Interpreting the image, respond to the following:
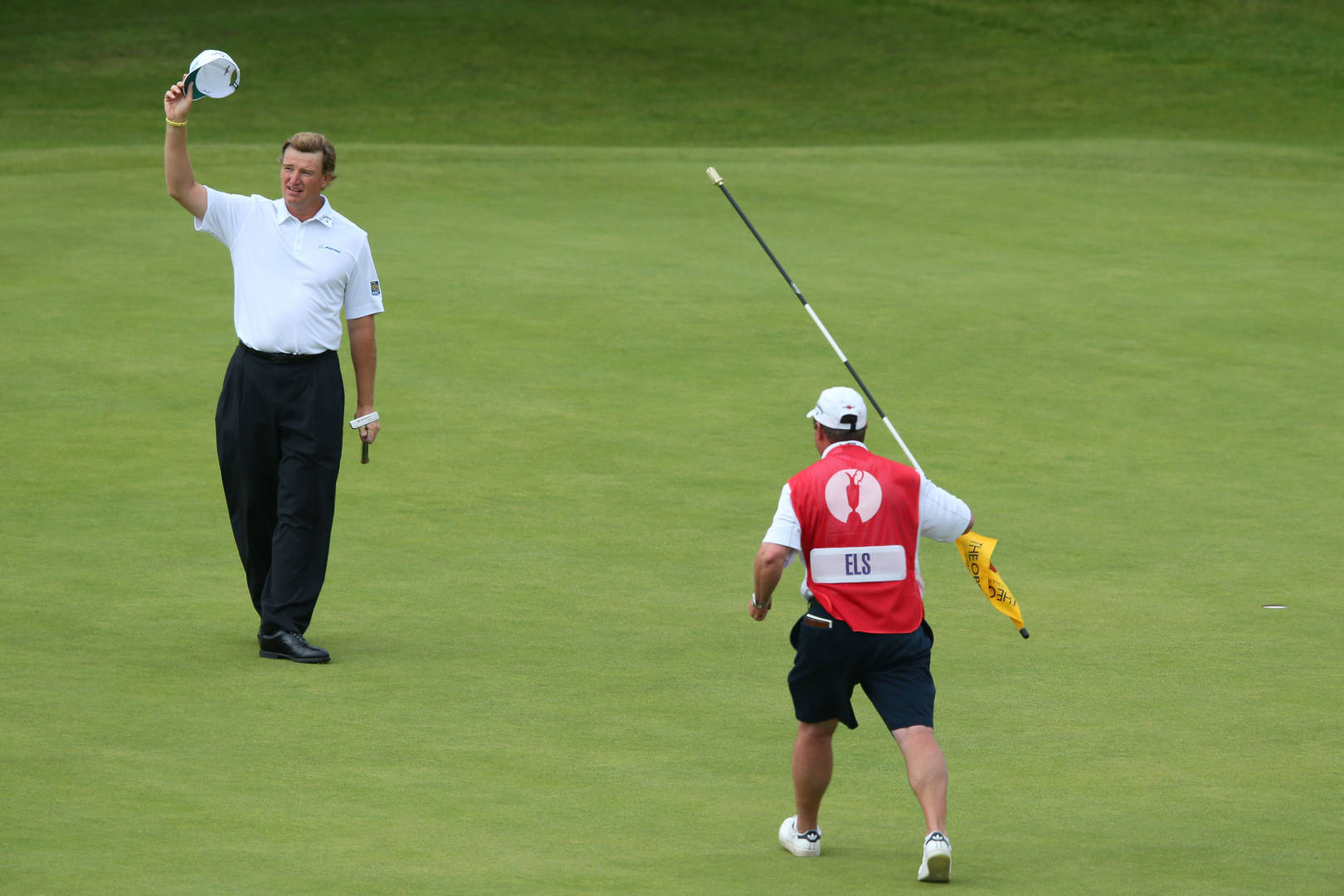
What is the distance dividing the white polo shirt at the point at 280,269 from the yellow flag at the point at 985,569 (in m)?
3.06

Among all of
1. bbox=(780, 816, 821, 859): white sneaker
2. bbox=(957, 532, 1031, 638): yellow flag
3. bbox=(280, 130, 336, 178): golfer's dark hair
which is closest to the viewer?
bbox=(780, 816, 821, 859): white sneaker

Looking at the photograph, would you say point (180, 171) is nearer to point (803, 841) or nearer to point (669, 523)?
point (669, 523)

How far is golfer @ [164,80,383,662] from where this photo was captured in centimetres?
816

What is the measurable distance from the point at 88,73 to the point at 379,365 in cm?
2131

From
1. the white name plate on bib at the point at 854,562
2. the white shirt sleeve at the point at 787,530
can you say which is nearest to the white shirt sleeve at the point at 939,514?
the white name plate on bib at the point at 854,562

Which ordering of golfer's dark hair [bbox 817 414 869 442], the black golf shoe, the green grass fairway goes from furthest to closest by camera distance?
the black golf shoe < the green grass fairway < golfer's dark hair [bbox 817 414 869 442]

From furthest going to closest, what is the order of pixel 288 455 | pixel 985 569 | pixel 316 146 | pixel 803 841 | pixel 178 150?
pixel 288 455
pixel 316 146
pixel 178 150
pixel 985 569
pixel 803 841

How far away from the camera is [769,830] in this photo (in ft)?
21.2

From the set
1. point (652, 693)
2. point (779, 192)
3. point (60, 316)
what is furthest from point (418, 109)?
point (652, 693)

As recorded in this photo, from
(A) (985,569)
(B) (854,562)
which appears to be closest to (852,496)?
(B) (854,562)

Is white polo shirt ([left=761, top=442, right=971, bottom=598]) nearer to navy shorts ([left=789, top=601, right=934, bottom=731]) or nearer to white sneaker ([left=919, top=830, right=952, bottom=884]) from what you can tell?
navy shorts ([left=789, top=601, right=934, bottom=731])

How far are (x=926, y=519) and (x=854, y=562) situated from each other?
0.29 m

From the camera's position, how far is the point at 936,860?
5.77 metres

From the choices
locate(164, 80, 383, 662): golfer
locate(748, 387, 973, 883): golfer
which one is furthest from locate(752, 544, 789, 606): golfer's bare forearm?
locate(164, 80, 383, 662): golfer
